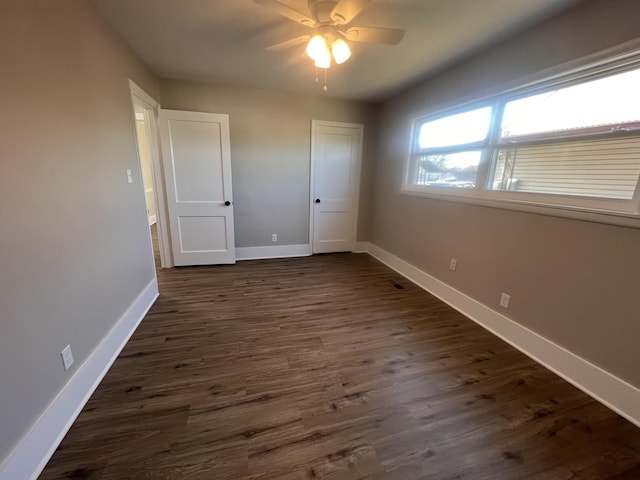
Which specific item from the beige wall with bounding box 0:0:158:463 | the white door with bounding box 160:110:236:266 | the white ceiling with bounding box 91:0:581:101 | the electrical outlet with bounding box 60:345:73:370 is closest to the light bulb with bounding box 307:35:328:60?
the white ceiling with bounding box 91:0:581:101

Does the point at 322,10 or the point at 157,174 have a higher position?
the point at 322,10

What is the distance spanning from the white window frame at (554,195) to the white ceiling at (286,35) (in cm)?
43

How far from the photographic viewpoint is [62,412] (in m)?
1.37

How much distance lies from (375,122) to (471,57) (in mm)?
1838

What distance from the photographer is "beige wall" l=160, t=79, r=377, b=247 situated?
349 cm

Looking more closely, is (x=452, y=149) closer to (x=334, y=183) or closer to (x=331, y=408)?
(x=334, y=183)

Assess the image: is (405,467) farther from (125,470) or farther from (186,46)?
(186,46)

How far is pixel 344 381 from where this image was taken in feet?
5.80

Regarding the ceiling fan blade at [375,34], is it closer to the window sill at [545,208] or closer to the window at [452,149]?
the window at [452,149]

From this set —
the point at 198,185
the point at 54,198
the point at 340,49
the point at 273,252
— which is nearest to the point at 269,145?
the point at 198,185

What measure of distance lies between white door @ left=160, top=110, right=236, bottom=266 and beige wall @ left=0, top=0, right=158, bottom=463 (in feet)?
3.84

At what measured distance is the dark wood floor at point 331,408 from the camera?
125 cm

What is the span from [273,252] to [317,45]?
119 inches

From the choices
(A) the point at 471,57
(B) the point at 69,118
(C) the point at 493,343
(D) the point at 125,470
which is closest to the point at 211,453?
(D) the point at 125,470
